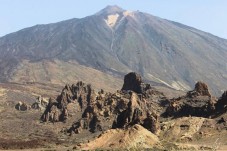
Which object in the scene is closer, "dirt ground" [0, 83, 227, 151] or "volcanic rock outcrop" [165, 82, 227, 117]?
"dirt ground" [0, 83, 227, 151]

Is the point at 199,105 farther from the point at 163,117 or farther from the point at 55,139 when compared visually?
the point at 55,139

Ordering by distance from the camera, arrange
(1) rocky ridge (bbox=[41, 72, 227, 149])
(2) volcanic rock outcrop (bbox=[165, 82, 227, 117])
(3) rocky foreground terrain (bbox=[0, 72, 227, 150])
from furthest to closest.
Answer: (2) volcanic rock outcrop (bbox=[165, 82, 227, 117]) → (1) rocky ridge (bbox=[41, 72, 227, 149]) → (3) rocky foreground terrain (bbox=[0, 72, 227, 150])

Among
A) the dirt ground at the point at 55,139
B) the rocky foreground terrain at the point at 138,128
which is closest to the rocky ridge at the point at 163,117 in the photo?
the rocky foreground terrain at the point at 138,128

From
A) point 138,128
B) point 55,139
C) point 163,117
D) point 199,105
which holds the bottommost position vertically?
point 55,139

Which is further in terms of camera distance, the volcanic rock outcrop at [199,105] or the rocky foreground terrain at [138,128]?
the volcanic rock outcrop at [199,105]

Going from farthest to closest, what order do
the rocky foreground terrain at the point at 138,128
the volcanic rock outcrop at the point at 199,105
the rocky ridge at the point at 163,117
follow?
the volcanic rock outcrop at the point at 199,105, the rocky ridge at the point at 163,117, the rocky foreground terrain at the point at 138,128

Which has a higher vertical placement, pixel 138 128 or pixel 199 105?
pixel 199 105

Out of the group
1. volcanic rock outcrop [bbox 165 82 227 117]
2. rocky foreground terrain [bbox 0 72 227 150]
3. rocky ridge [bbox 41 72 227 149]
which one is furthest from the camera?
volcanic rock outcrop [bbox 165 82 227 117]

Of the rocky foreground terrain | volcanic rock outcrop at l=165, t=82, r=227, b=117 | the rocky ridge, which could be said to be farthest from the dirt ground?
volcanic rock outcrop at l=165, t=82, r=227, b=117

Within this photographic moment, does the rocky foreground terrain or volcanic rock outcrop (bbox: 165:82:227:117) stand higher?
Answer: volcanic rock outcrop (bbox: 165:82:227:117)

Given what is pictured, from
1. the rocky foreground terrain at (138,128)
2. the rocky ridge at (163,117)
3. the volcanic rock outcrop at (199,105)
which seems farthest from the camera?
the volcanic rock outcrop at (199,105)

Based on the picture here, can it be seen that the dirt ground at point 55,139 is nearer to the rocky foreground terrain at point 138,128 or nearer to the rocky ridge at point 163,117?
the rocky foreground terrain at point 138,128

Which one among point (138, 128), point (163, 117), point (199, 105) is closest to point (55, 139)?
point (163, 117)

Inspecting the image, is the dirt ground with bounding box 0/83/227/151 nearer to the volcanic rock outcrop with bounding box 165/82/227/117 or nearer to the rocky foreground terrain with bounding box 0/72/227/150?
the rocky foreground terrain with bounding box 0/72/227/150
